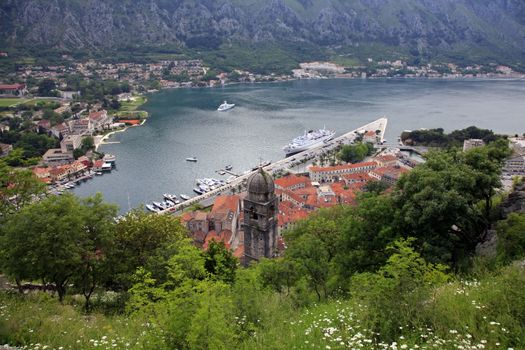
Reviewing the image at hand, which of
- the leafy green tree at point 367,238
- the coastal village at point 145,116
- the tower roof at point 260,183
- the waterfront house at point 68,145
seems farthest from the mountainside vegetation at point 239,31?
the leafy green tree at point 367,238

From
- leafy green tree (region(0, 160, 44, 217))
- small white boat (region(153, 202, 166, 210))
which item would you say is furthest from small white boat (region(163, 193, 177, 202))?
leafy green tree (region(0, 160, 44, 217))

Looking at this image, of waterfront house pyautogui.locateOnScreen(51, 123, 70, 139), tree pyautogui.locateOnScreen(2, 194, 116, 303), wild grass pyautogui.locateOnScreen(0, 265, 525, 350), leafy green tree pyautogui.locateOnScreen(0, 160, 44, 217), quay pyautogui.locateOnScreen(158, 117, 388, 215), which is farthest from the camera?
waterfront house pyautogui.locateOnScreen(51, 123, 70, 139)

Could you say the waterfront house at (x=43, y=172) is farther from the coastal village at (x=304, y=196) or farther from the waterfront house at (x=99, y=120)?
the waterfront house at (x=99, y=120)

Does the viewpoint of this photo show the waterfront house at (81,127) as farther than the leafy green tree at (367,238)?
Yes

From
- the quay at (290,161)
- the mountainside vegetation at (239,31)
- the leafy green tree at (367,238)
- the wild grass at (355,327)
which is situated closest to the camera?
the wild grass at (355,327)

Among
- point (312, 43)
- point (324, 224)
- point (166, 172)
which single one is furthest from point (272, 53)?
point (324, 224)

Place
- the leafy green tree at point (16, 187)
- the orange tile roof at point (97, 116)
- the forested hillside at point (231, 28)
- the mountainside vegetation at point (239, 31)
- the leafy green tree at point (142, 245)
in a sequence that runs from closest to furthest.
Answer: the leafy green tree at point (16, 187), the leafy green tree at point (142, 245), the orange tile roof at point (97, 116), the forested hillside at point (231, 28), the mountainside vegetation at point (239, 31)

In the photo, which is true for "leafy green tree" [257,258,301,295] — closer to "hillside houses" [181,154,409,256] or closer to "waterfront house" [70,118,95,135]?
"hillside houses" [181,154,409,256]
